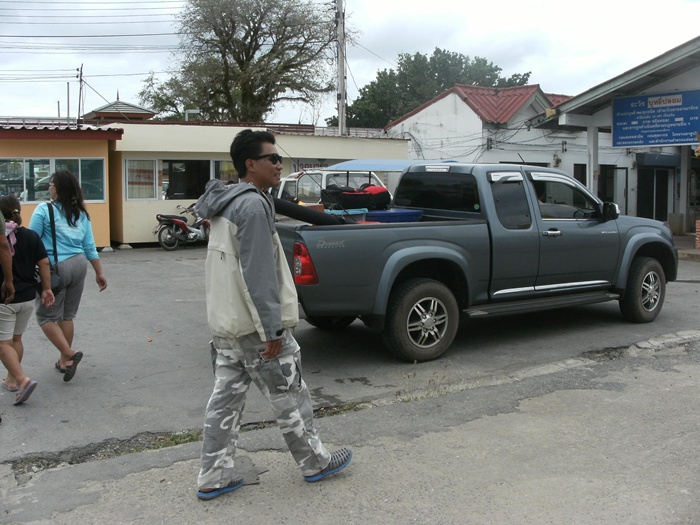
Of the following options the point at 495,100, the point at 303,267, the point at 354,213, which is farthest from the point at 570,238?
the point at 495,100

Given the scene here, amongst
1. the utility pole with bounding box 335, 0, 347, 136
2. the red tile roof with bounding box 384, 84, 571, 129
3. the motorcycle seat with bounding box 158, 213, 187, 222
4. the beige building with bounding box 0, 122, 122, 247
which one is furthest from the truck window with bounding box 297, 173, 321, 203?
the red tile roof with bounding box 384, 84, 571, 129

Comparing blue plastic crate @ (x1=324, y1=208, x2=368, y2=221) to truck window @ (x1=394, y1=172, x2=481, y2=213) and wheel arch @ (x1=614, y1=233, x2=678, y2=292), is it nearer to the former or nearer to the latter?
truck window @ (x1=394, y1=172, x2=481, y2=213)

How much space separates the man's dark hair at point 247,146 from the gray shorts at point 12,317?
101 inches

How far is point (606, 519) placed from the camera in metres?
3.61

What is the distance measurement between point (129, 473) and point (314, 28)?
3153 cm

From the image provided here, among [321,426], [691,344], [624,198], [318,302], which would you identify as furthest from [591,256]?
[624,198]

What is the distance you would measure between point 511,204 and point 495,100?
1934 centimetres

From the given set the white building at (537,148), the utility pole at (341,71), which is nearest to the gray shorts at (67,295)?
the utility pole at (341,71)

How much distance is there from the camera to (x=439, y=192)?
7672mm

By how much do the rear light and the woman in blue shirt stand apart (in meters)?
1.88

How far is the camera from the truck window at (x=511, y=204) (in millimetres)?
7160

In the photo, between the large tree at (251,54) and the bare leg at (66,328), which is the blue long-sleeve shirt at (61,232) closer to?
the bare leg at (66,328)

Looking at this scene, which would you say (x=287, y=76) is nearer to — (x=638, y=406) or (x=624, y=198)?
(x=624, y=198)

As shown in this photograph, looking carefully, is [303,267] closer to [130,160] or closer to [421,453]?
[421,453]
